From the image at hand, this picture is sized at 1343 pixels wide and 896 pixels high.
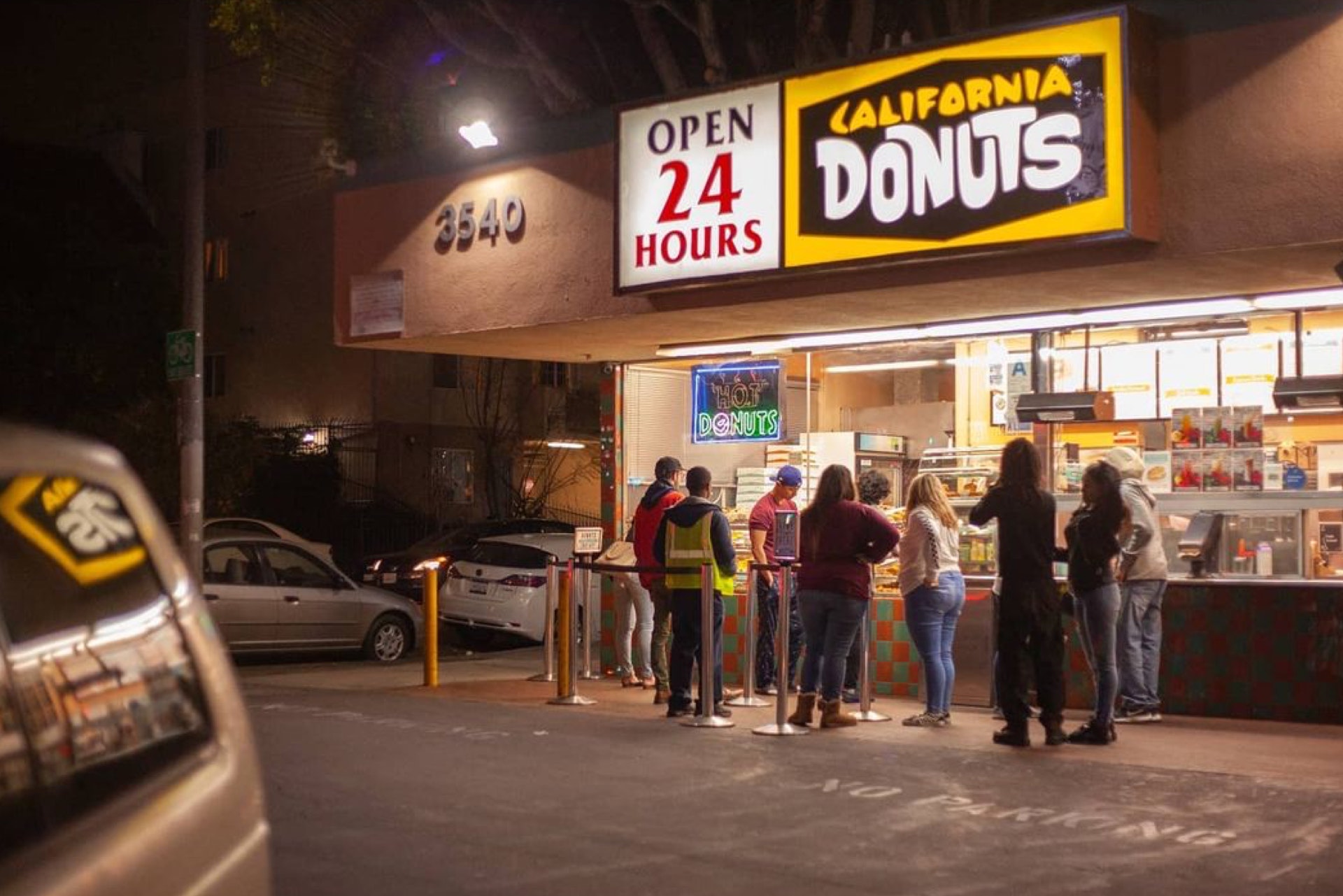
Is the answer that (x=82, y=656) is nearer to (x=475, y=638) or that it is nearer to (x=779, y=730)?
(x=779, y=730)

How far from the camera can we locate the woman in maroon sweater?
11.4 m

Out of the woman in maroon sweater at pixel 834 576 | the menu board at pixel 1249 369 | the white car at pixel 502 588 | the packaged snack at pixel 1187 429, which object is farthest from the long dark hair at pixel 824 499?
the white car at pixel 502 588

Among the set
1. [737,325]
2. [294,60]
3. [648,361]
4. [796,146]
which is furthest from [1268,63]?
[294,60]

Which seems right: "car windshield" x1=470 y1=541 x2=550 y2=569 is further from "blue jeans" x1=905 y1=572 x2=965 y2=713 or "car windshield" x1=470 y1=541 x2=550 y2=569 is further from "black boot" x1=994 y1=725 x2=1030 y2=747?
"black boot" x1=994 y1=725 x2=1030 y2=747

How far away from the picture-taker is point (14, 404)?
32500 mm

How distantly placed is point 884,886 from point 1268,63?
6.13 m

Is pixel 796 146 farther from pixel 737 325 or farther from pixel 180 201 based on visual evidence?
pixel 180 201

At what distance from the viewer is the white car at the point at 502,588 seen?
18.8 m

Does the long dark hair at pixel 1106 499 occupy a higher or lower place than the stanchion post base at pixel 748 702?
higher

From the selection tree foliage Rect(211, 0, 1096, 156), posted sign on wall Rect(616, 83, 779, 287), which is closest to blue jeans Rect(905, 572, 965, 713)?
posted sign on wall Rect(616, 83, 779, 287)

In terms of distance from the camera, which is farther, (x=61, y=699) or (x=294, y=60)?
(x=294, y=60)

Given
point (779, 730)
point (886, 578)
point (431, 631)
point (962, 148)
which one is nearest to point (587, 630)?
point (431, 631)

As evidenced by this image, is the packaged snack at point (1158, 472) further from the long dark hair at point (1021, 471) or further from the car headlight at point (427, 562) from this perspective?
the car headlight at point (427, 562)

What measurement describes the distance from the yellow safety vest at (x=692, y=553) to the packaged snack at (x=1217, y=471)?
3785 millimetres
